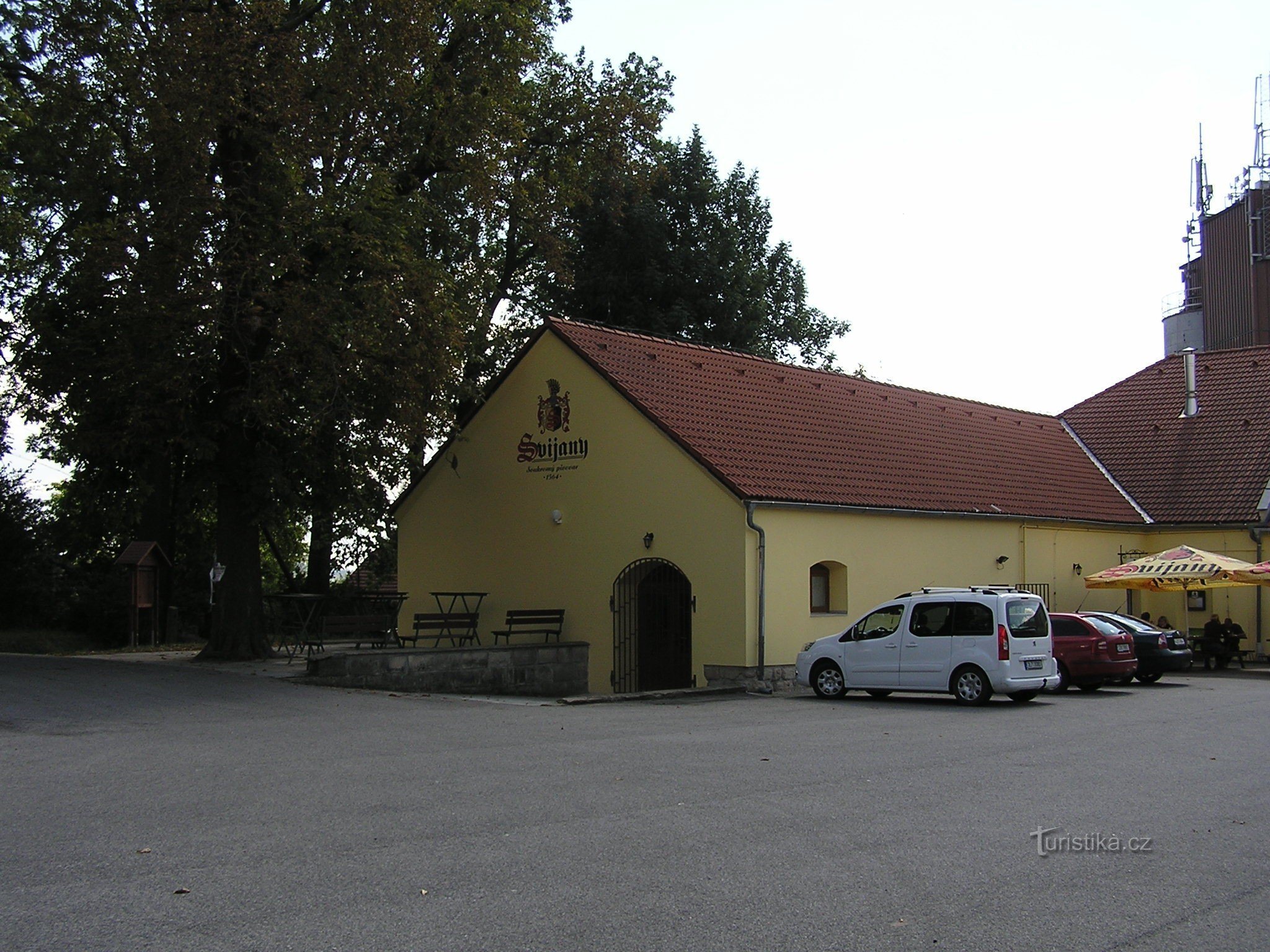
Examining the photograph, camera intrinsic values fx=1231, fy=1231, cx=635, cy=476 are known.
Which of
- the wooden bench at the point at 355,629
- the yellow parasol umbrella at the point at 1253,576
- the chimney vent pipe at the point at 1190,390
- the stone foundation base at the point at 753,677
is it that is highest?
the chimney vent pipe at the point at 1190,390

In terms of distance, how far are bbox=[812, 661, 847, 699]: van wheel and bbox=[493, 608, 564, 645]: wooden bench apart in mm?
6430

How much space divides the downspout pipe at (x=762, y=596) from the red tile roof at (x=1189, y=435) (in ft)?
53.2

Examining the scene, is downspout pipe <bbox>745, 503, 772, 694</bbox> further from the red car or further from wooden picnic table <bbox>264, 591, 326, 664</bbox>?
wooden picnic table <bbox>264, 591, 326, 664</bbox>

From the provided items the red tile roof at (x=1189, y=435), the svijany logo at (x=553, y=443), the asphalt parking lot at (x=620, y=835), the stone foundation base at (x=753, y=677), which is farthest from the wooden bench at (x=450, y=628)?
the red tile roof at (x=1189, y=435)

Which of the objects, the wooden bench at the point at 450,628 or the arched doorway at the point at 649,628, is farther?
the wooden bench at the point at 450,628

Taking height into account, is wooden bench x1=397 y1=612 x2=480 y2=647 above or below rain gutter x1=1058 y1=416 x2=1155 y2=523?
below

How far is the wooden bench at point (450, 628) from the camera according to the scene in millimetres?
25578

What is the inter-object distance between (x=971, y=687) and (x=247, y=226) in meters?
14.1

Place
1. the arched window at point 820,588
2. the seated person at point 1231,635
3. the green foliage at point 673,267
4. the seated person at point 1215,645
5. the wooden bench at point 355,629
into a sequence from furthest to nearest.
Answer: the green foliage at point 673,267
the seated person at point 1231,635
the seated person at point 1215,645
the arched window at point 820,588
the wooden bench at point 355,629

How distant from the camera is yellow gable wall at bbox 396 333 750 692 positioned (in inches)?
886

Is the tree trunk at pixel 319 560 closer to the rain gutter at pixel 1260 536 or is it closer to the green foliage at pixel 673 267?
the green foliage at pixel 673 267

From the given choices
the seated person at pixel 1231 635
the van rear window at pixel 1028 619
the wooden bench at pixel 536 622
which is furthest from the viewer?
the seated person at pixel 1231 635

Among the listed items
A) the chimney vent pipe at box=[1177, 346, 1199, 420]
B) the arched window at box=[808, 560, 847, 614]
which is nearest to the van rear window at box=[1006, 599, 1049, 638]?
the arched window at box=[808, 560, 847, 614]

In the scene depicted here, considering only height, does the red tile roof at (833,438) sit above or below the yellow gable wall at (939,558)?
above
